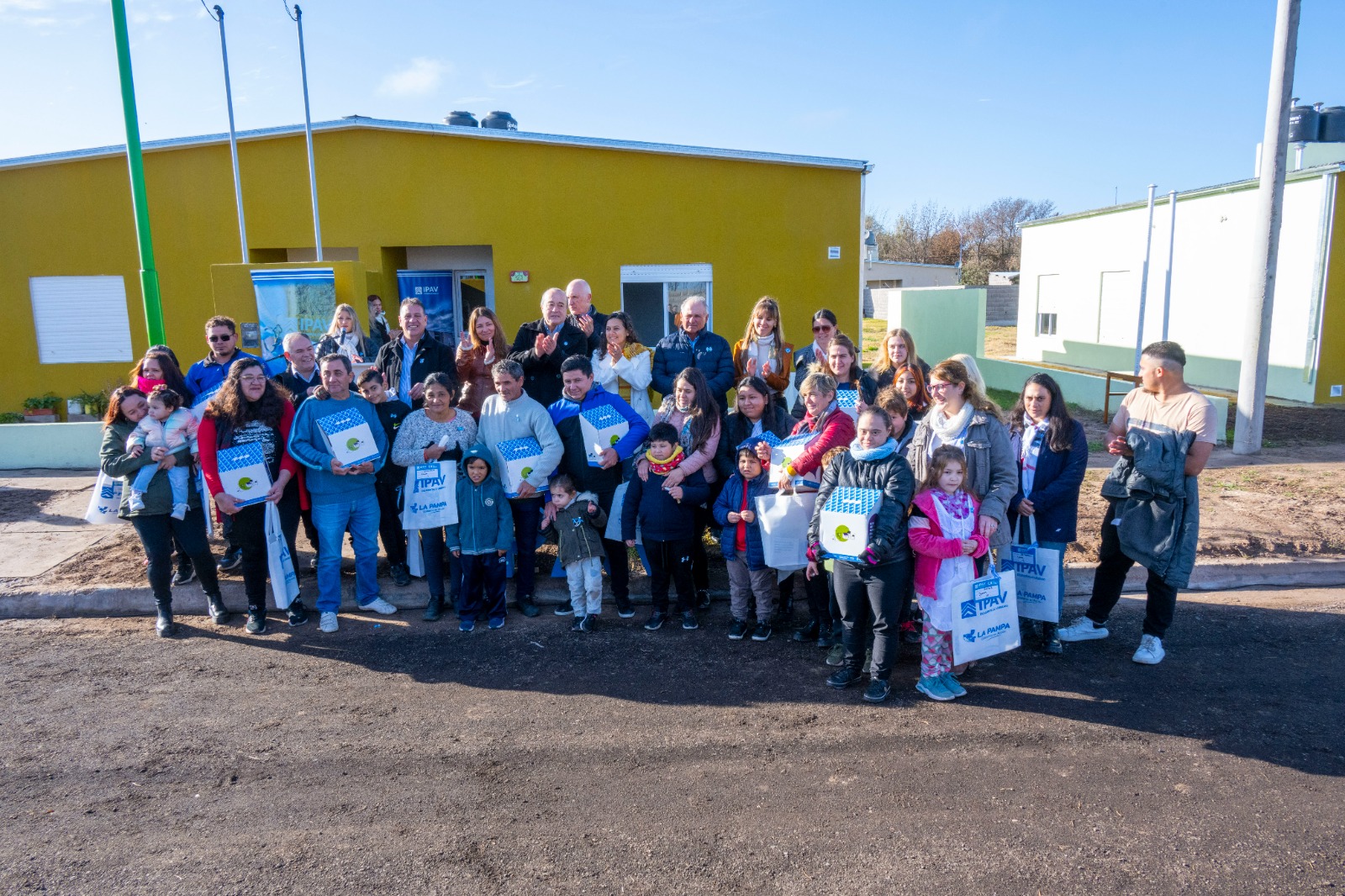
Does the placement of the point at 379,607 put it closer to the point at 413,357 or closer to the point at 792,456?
the point at 413,357

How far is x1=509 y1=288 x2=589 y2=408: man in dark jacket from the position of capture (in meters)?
7.06

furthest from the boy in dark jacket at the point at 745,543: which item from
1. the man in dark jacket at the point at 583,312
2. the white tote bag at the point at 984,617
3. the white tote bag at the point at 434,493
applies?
the man in dark jacket at the point at 583,312

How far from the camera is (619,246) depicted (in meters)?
12.8

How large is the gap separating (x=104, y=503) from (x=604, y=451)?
3.67 meters

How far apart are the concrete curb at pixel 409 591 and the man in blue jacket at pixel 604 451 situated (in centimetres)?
39

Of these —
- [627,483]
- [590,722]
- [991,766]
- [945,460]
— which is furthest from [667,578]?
[991,766]

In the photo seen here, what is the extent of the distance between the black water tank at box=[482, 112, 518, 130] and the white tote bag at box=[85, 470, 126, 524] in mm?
10410

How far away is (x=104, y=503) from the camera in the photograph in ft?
19.9

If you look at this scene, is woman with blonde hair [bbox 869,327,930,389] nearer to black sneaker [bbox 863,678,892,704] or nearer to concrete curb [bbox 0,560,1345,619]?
concrete curb [bbox 0,560,1345,619]

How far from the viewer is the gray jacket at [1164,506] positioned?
5.06 meters

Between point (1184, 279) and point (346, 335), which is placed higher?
point (1184, 279)

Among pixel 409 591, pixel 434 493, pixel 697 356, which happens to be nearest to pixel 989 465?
pixel 697 356

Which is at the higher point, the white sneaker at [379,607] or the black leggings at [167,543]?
the black leggings at [167,543]

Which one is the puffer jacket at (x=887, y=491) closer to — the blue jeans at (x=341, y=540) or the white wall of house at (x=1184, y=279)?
the blue jeans at (x=341, y=540)
